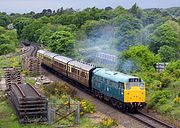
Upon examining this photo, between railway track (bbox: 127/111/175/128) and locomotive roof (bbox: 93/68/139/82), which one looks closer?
railway track (bbox: 127/111/175/128)

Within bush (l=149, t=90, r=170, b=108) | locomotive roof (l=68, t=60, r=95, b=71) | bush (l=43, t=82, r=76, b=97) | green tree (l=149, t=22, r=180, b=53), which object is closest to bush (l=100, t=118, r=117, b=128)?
bush (l=149, t=90, r=170, b=108)

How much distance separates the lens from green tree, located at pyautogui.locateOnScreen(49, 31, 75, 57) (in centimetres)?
5588

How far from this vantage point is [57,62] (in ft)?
137

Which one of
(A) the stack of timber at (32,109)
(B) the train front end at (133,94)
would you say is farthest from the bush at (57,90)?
(A) the stack of timber at (32,109)

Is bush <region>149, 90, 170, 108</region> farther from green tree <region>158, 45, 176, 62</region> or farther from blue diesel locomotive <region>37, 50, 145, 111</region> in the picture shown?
green tree <region>158, 45, 176, 62</region>

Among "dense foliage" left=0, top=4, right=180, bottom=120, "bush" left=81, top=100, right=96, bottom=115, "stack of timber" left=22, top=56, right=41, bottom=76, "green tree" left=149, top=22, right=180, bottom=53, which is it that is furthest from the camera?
"green tree" left=149, top=22, right=180, bottom=53

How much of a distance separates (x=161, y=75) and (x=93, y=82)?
20.2ft

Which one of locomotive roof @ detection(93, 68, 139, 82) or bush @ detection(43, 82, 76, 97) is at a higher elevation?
locomotive roof @ detection(93, 68, 139, 82)

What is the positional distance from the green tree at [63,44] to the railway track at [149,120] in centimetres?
3319

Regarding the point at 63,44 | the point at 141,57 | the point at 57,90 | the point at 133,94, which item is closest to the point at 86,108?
the point at 133,94

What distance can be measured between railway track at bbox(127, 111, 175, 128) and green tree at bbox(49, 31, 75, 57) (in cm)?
3319

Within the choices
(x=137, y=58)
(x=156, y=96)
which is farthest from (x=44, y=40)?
(x=156, y=96)

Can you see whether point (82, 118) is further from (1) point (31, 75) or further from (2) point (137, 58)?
(1) point (31, 75)

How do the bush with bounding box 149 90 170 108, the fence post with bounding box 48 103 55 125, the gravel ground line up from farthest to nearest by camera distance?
1. the bush with bounding box 149 90 170 108
2. the gravel ground
3. the fence post with bounding box 48 103 55 125
